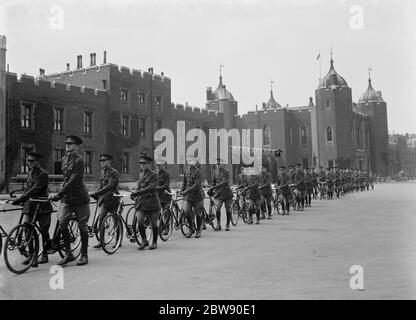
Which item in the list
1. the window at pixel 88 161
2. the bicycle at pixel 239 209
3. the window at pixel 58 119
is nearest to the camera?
the bicycle at pixel 239 209

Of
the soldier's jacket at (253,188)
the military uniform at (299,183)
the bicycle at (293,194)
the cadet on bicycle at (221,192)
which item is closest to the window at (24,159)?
the bicycle at (293,194)

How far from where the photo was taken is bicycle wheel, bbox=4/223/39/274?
6.40 m

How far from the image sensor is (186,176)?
417 inches

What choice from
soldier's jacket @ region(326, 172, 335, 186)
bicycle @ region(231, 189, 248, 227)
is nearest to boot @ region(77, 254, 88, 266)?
bicycle @ region(231, 189, 248, 227)

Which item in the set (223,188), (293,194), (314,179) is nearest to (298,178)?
(293,194)

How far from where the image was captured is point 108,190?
8672mm

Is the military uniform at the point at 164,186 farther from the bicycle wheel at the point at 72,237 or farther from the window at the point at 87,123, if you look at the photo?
the window at the point at 87,123

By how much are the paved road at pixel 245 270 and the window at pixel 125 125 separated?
28.4m

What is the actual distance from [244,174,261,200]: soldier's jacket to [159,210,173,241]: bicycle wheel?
11.2 ft

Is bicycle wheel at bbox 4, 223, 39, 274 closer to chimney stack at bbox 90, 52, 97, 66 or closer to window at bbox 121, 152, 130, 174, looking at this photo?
window at bbox 121, 152, 130, 174

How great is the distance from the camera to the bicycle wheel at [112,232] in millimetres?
8250
